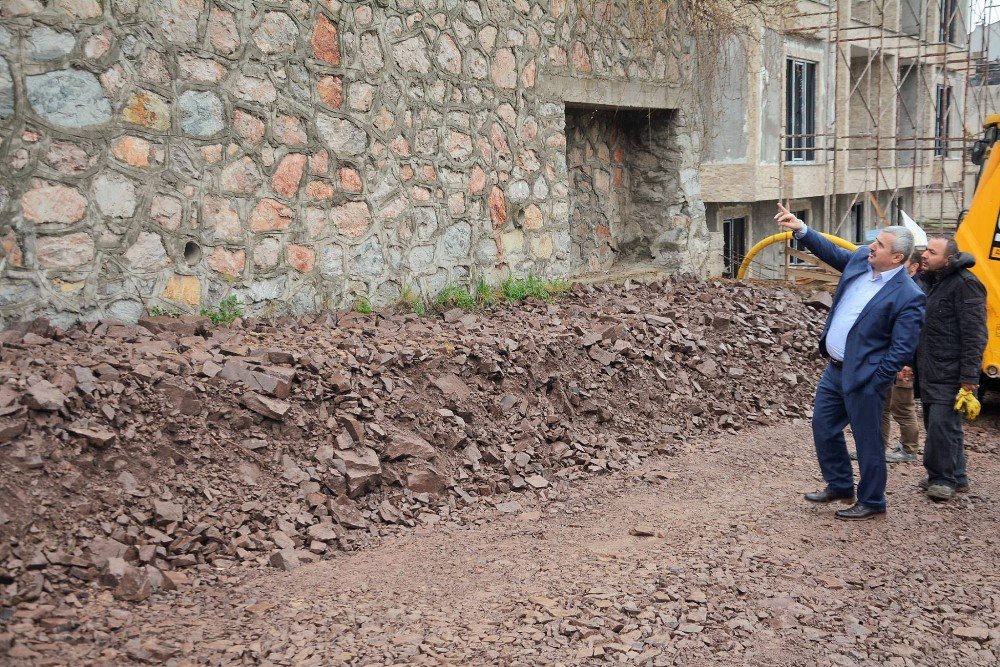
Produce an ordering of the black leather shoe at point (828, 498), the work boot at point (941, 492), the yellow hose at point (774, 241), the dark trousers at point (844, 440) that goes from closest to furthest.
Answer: the dark trousers at point (844, 440) → the black leather shoe at point (828, 498) → the work boot at point (941, 492) → the yellow hose at point (774, 241)

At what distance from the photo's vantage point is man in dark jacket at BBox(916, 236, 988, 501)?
619 cm

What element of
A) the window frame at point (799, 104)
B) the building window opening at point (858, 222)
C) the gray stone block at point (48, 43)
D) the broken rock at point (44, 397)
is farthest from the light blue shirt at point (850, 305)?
the building window opening at point (858, 222)

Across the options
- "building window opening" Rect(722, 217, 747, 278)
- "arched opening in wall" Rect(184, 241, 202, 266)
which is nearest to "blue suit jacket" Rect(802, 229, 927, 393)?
"arched opening in wall" Rect(184, 241, 202, 266)

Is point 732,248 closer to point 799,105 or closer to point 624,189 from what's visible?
point 799,105

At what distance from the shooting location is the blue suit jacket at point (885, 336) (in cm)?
545

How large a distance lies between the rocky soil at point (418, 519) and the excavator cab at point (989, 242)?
913 mm

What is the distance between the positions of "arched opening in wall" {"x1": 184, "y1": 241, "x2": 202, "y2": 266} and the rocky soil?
56 cm

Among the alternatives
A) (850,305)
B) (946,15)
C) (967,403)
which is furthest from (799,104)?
(850,305)

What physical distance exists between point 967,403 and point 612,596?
3154mm

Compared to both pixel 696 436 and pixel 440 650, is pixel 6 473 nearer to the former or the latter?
pixel 440 650

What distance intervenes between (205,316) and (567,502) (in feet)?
9.63

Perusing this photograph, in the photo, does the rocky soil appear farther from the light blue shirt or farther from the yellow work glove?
the light blue shirt

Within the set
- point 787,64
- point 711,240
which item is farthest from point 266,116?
point 787,64

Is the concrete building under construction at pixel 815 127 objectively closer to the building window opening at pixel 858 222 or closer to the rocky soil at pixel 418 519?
the building window opening at pixel 858 222
